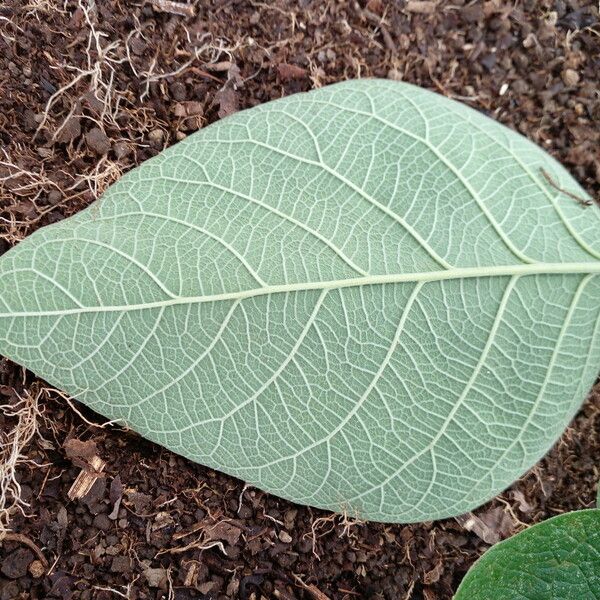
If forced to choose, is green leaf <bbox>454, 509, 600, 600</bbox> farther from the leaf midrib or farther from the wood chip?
the wood chip

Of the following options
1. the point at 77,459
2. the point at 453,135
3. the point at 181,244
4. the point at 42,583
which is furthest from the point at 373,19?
the point at 42,583

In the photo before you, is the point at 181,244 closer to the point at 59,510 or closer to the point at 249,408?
the point at 249,408

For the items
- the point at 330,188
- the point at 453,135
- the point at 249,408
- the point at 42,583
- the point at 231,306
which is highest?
the point at 453,135

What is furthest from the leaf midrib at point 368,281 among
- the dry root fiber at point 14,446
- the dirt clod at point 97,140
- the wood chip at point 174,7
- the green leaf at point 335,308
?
the wood chip at point 174,7

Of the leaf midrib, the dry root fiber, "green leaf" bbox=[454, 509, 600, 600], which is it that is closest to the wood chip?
the leaf midrib

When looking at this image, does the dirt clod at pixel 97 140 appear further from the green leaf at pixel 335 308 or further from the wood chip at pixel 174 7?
the wood chip at pixel 174 7

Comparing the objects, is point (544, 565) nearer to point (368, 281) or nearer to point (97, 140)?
point (368, 281)
